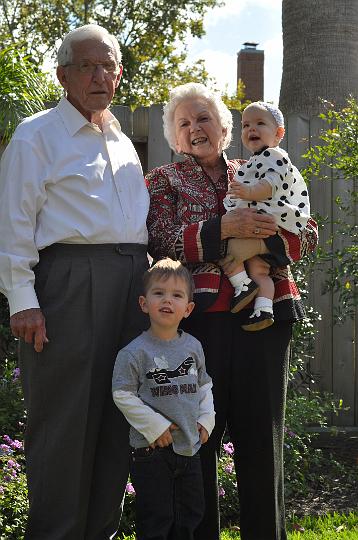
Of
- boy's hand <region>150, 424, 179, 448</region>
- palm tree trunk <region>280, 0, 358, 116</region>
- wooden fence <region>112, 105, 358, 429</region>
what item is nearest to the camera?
boy's hand <region>150, 424, 179, 448</region>

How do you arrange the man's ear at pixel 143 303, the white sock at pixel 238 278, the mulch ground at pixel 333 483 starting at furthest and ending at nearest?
the mulch ground at pixel 333 483
the white sock at pixel 238 278
the man's ear at pixel 143 303

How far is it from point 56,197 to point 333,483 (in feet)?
9.74

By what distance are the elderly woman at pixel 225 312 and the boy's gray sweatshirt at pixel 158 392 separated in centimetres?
23

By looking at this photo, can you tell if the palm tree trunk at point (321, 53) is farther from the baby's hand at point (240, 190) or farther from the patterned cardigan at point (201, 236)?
the baby's hand at point (240, 190)

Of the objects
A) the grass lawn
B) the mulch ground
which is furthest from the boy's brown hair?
the mulch ground

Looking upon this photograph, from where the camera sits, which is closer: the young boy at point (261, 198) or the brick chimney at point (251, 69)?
the young boy at point (261, 198)

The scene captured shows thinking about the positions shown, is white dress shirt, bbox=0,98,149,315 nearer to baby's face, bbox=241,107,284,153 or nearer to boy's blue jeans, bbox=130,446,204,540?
baby's face, bbox=241,107,284,153

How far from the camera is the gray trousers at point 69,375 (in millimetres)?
3330

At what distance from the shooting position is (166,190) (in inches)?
139

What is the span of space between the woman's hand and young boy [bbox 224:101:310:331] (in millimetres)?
24

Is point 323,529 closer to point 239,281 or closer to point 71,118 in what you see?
point 239,281

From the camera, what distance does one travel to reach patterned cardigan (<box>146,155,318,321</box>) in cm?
340

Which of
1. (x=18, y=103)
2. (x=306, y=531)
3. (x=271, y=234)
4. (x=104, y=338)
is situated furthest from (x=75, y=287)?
(x=18, y=103)

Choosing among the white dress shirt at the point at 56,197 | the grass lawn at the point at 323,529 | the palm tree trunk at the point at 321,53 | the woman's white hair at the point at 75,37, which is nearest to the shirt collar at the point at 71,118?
the white dress shirt at the point at 56,197
